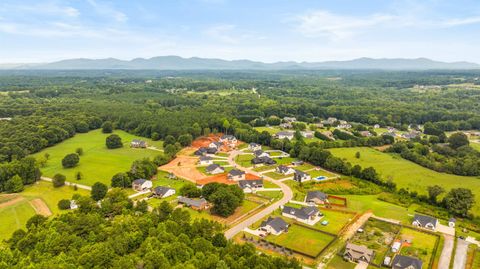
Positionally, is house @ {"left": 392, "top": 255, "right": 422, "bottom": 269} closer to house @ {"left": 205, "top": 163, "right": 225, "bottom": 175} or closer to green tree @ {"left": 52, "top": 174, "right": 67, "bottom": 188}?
house @ {"left": 205, "top": 163, "right": 225, "bottom": 175}

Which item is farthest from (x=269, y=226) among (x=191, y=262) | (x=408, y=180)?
(x=408, y=180)

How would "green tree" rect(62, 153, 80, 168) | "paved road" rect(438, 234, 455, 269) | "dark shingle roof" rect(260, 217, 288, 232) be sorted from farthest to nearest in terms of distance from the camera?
"green tree" rect(62, 153, 80, 168) < "dark shingle roof" rect(260, 217, 288, 232) < "paved road" rect(438, 234, 455, 269)

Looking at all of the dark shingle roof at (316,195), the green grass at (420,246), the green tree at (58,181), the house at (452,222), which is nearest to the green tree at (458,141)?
the house at (452,222)

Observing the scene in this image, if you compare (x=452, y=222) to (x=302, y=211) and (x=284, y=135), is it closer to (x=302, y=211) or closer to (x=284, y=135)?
(x=302, y=211)

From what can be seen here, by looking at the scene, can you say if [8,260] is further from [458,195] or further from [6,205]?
Result: [458,195]

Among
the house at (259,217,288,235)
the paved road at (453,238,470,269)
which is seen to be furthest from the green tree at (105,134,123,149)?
the paved road at (453,238,470,269)

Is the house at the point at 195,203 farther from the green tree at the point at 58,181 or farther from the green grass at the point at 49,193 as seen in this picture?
the green tree at the point at 58,181
